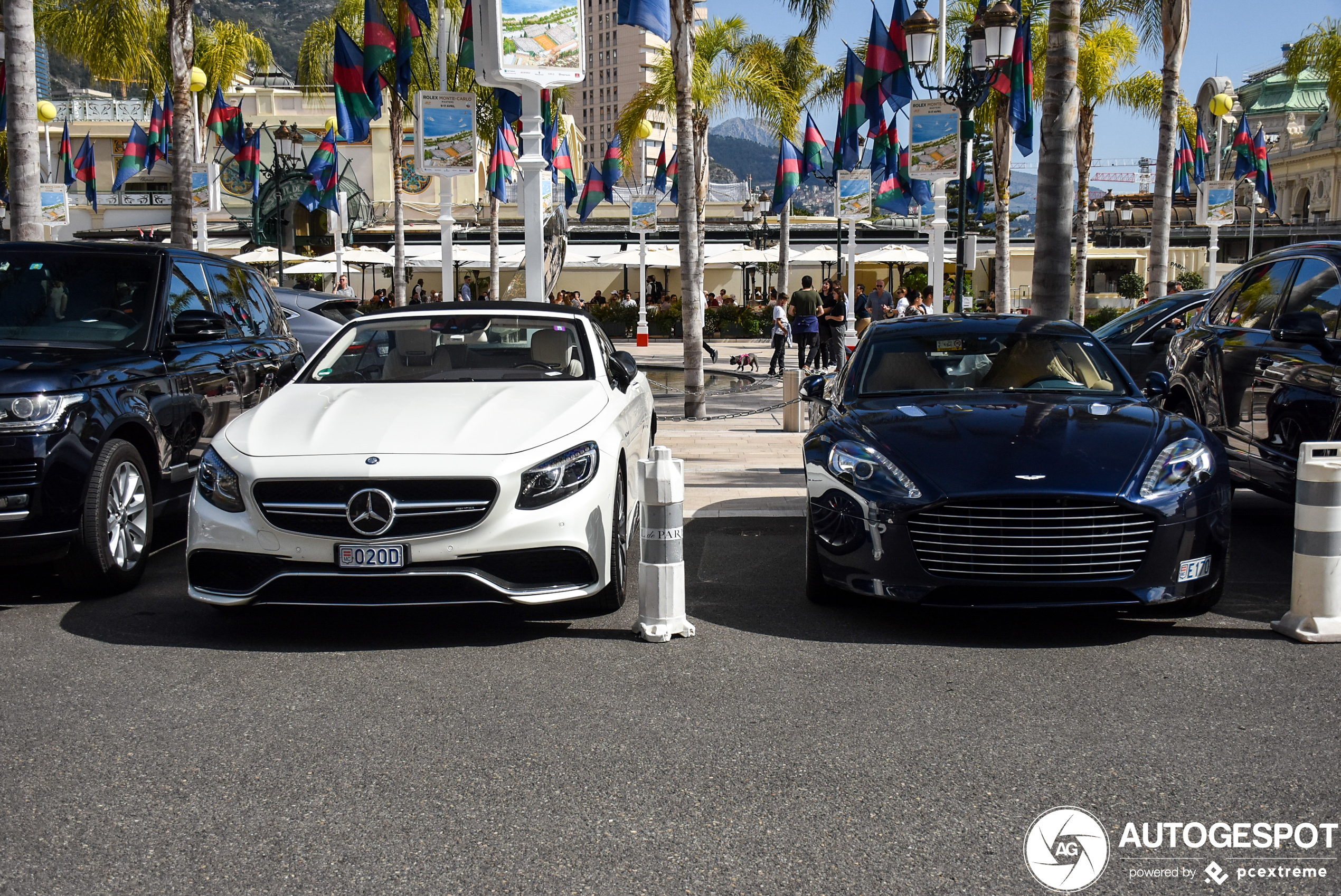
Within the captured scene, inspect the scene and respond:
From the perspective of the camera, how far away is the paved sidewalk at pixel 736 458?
357 inches

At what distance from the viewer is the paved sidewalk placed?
29.8ft

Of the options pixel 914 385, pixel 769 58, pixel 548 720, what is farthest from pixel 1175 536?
pixel 769 58

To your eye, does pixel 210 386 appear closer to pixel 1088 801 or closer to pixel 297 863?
pixel 297 863

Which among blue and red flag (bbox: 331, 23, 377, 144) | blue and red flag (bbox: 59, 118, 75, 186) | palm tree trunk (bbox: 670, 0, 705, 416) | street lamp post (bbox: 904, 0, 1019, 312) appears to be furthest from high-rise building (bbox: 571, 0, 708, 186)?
palm tree trunk (bbox: 670, 0, 705, 416)

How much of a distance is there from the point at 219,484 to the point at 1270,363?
6225 millimetres

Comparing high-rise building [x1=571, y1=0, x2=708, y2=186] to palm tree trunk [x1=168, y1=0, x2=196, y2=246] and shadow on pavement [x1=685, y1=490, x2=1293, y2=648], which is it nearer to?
palm tree trunk [x1=168, y1=0, x2=196, y2=246]

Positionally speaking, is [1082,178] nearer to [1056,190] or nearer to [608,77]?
[1056,190]

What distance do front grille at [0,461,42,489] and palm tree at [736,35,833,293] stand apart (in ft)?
84.2

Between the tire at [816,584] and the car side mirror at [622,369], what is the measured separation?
1709 mm

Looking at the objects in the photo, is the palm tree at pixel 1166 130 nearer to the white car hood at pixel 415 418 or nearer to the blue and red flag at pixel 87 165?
the white car hood at pixel 415 418

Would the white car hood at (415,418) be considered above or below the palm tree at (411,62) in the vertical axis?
below

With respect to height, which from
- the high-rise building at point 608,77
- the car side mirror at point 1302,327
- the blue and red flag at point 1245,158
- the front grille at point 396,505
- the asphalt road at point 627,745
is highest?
the high-rise building at point 608,77

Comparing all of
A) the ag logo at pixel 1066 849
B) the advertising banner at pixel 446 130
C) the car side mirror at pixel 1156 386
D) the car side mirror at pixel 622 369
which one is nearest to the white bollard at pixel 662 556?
the car side mirror at pixel 622 369

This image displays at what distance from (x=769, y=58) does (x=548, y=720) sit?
35.2 metres
